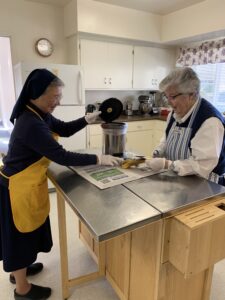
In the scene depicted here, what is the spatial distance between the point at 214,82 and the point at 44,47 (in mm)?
2623

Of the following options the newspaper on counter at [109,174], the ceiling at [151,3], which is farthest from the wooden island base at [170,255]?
the ceiling at [151,3]

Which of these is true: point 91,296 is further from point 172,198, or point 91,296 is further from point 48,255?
point 172,198

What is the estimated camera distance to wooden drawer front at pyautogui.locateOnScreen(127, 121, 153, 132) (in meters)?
3.75

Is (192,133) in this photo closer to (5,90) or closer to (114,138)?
(114,138)

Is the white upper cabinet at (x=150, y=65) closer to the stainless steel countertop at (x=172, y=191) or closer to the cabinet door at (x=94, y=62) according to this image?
the cabinet door at (x=94, y=62)

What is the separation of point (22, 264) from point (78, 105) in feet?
6.72

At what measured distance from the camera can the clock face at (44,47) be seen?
3320 millimetres

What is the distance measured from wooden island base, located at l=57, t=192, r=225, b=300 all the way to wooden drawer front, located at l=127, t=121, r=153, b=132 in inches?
93.5

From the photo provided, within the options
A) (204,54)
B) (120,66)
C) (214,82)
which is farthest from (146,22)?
(214,82)

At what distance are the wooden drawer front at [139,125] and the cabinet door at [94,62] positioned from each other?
74cm

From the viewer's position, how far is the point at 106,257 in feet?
5.70

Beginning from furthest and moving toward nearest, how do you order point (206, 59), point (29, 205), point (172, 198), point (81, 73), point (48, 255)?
point (206, 59) < point (81, 73) < point (48, 255) < point (29, 205) < point (172, 198)

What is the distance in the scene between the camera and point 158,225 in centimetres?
106

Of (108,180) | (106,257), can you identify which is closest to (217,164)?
(108,180)
